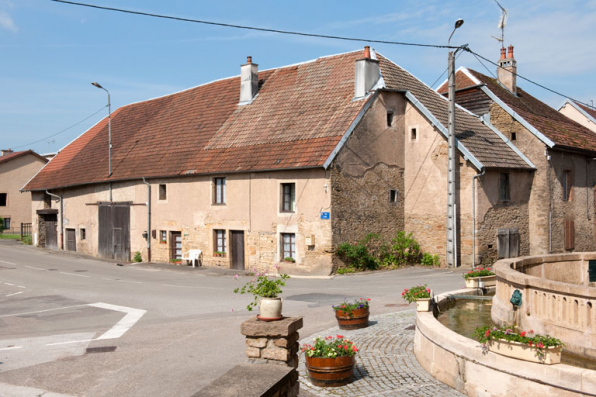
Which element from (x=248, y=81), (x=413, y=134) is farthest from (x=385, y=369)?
(x=248, y=81)

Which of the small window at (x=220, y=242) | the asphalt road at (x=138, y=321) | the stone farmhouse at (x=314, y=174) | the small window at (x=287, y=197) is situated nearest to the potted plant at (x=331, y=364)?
the asphalt road at (x=138, y=321)

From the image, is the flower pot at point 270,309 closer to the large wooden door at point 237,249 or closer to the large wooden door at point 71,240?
the large wooden door at point 237,249

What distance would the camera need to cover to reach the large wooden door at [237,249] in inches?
976

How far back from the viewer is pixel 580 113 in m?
41.5

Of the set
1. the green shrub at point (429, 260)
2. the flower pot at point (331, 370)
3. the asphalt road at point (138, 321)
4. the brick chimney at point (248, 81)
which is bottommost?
the asphalt road at point (138, 321)

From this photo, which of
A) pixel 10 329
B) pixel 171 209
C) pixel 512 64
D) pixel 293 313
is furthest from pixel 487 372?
pixel 512 64

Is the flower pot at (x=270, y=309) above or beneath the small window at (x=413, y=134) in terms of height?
beneath

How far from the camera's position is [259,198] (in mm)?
23922

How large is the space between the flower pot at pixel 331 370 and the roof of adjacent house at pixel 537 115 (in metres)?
20.1

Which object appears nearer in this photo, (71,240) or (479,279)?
(479,279)

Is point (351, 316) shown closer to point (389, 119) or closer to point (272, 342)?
point (272, 342)

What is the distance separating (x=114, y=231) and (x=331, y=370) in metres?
24.8

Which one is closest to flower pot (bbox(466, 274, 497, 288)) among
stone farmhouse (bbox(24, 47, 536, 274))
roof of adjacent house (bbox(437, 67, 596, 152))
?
stone farmhouse (bbox(24, 47, 536, 274))

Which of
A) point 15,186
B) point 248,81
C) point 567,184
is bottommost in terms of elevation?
point 567,184
